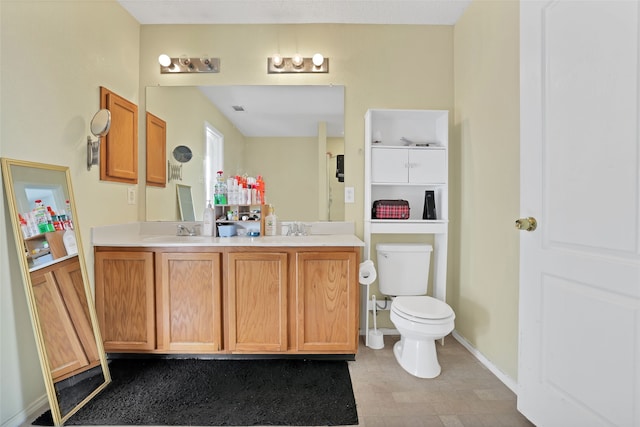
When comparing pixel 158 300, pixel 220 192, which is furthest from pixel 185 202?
pixel 158 300

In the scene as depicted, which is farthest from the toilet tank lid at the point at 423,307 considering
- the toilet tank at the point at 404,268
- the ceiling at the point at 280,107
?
the ceiling at the point at 280,107

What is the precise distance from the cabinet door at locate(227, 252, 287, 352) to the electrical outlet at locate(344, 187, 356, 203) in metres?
0.81

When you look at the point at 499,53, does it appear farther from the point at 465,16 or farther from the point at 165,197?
the point at 165,197

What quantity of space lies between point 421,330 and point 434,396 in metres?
0.34

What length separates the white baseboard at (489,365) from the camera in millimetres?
1771

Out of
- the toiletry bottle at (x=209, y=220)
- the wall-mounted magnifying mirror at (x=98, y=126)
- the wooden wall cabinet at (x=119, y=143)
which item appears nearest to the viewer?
the wall-mounted magnifying mirror at (x=98, y=126)

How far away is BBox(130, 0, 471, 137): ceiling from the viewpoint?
2262 millimetres

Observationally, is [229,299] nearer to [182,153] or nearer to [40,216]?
[40,216]

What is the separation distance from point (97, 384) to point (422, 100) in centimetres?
291

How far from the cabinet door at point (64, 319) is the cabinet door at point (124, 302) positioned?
23cm

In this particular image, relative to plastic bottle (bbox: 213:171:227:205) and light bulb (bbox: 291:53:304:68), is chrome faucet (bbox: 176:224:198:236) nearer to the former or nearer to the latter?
plastic bottle (bbox: 213:171:227:205)

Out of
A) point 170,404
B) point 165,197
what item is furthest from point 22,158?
point 170,404

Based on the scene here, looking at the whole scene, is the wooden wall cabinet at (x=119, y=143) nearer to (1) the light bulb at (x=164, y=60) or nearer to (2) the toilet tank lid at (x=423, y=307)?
(1) the light bulb at (x=164, y=60)

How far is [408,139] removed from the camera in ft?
8.29
